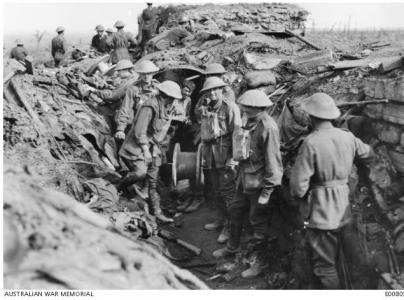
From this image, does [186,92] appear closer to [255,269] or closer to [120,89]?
[120,89]

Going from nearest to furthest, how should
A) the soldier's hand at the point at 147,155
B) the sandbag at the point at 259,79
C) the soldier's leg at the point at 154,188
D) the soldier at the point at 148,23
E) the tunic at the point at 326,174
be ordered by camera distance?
1. the tunic at the point at 326,174
2. the soldier's hand at the point at 147,155
3. the soldier's leg at the point at 154,188
4. the sandbag at the point at 259,79
5. the soldier at the point at 148,23

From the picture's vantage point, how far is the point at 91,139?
28.5 feet

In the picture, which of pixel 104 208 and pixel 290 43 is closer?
pixel 104 208

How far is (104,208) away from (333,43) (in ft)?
23.4

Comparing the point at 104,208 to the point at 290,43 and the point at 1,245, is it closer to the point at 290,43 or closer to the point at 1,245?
the point at 1,245

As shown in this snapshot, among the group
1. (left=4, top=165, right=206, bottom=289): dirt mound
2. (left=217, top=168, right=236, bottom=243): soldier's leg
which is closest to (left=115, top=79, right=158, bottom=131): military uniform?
(left=217, top=168, right=236, bottom=243): soldier's leg

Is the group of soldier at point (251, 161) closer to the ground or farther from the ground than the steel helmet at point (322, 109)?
closer to the ground

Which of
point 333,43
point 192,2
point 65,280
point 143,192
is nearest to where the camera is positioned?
point 65,280

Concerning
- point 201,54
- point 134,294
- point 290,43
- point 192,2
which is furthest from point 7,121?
point 192,2

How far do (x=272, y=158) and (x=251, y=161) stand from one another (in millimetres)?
419

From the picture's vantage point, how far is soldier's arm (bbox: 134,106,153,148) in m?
7.18

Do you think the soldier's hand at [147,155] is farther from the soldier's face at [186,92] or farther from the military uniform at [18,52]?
the military uniform at [18,52]

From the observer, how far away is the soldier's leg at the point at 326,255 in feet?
15.5

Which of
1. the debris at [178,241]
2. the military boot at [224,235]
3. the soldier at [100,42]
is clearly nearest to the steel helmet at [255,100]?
the military boot at [224,235]
